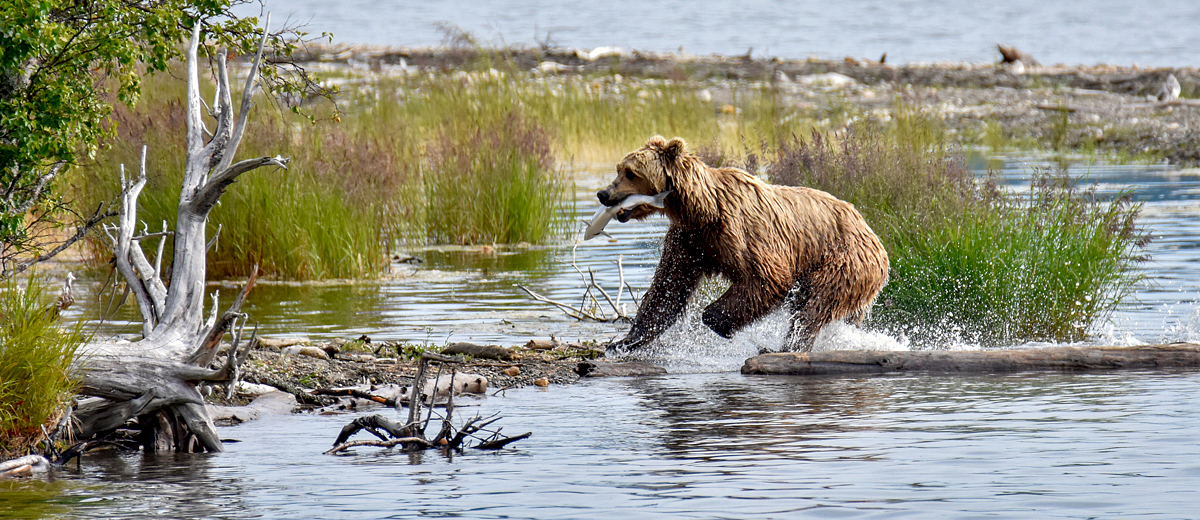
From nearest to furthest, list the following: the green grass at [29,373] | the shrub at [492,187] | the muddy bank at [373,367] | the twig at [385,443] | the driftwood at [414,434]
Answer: the green grass at [29,373]
the twig at [385,443]
the driftwood at [414,434]
the muddy bank at [373,367]
the shrub at [492,187]

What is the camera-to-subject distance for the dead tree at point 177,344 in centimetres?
674

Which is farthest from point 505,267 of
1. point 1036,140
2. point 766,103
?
point 1036,140

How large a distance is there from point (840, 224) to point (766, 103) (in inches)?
754

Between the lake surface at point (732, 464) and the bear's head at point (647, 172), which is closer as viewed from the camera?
the lake surface at point (732, 464)

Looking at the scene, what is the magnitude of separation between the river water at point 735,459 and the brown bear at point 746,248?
38 cm

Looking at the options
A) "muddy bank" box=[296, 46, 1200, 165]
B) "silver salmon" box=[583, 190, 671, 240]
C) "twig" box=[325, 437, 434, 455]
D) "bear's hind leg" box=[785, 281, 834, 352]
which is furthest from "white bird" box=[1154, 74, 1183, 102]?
"twig" box=[325, 437, 434, 455]

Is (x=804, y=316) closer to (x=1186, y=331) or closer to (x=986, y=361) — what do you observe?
(x=986, y=361)

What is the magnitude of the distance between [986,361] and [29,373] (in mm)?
5356

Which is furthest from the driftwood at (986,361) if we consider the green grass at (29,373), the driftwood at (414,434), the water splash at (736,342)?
the green grass at (29,373)

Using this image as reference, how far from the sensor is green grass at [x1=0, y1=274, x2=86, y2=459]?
6.50 m

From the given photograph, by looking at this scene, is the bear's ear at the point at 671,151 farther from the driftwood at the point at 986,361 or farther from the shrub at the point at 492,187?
the shrub at the point at 492,187

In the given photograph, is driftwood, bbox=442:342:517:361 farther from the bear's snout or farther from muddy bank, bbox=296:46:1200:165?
muddy bank, bbox=296:46:1200:165

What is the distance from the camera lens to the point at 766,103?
28531 millimetres

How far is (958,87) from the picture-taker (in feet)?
122
